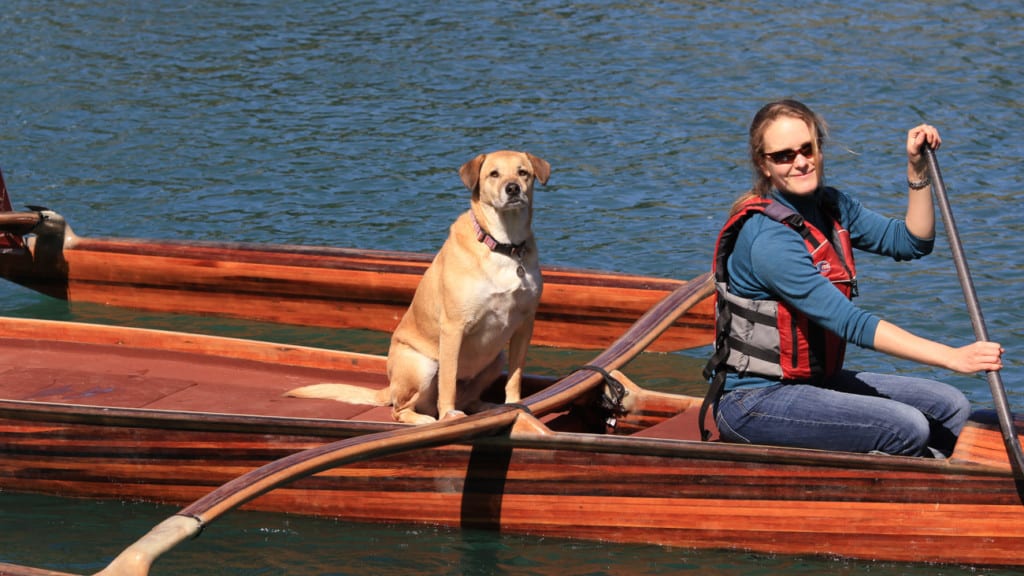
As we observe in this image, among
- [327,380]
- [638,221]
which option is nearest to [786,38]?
[638,221]

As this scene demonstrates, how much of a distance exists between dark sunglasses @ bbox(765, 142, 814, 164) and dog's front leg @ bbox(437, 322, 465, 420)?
5.98 ft

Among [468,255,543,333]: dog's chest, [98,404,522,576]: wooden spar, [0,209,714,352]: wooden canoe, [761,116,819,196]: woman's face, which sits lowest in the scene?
[0,209,714,352]: wooden canoe

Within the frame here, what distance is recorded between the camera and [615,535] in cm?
623

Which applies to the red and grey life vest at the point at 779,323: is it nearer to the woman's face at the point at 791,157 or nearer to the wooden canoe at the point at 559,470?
the woman's face at the point at 791,157

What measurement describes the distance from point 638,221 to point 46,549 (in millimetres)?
6799

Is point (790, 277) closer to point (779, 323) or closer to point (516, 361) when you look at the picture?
point (779, 323)

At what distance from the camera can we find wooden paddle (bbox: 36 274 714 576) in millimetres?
4996

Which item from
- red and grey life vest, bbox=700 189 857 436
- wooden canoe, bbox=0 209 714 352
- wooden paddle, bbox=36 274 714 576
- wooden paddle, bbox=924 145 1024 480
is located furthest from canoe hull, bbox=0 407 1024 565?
wooden canoe, bbox=0 209 714 352

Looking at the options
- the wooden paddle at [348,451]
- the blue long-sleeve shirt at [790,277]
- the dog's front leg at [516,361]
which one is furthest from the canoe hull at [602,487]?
the dog's front leg at [516,361]

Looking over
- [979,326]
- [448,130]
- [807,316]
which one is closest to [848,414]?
[807,316]

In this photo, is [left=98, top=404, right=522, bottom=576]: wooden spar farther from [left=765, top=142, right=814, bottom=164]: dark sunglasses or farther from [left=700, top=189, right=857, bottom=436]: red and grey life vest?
[left=765, top=142, right=814, bottom=164]: dark sunglasses

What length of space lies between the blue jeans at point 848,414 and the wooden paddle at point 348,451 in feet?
3.07

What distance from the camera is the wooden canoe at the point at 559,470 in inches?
222

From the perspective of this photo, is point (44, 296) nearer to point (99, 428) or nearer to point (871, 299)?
point (99, 428)
